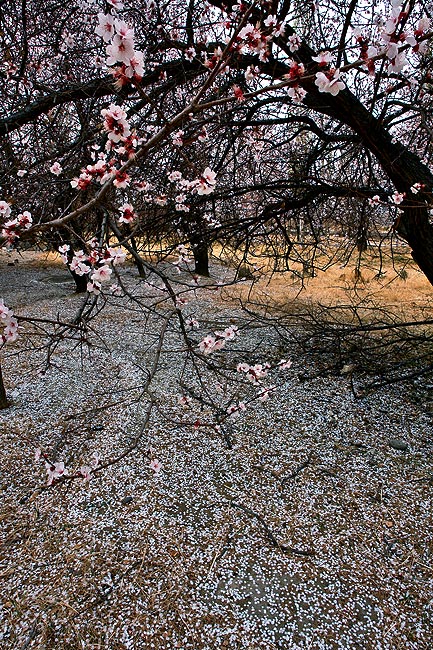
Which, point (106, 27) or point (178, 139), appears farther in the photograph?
point (178, 139)

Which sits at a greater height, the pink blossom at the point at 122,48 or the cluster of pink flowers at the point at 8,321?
the pink blossom at the point at 122,48

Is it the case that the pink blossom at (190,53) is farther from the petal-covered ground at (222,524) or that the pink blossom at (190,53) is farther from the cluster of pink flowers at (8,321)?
the cluster of pink flowers at (8,321)

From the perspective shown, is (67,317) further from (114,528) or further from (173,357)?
(114,528)

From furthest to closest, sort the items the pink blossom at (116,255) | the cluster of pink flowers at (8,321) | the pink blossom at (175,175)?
the pink blossom at (175,175), the pink blossom at (116,255), the cluster of pink flowers at (8,321)

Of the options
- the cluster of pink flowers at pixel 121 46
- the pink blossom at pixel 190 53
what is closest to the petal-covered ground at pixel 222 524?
the cluster of pink flowers at pixel 121 46

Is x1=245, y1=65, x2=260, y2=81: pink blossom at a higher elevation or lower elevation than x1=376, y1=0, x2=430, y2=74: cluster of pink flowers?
higher

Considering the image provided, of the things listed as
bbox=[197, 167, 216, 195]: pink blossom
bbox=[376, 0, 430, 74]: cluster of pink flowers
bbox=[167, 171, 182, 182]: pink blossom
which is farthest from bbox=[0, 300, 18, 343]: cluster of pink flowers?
bbox=[167, 171, 182, 182]: pink blossom

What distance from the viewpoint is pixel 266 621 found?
54.9 inches

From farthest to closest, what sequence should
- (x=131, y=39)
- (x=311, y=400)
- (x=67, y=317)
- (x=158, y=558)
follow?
(x=67, y=317) → (x=311, y=400) → (x=158, y=558) → (x=131, y=39)

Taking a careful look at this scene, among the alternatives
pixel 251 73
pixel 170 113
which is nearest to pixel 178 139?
pixel 251 73

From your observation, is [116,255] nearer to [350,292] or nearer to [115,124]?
[115,124]

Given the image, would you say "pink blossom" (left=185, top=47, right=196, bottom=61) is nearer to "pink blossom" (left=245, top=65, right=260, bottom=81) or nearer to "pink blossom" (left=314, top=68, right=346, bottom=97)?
"pink blossom" (left=245, top=65, right=260, bottom=81)

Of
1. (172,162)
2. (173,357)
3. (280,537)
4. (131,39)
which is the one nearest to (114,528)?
(280,537)

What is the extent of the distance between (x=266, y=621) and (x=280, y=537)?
0.37 m
